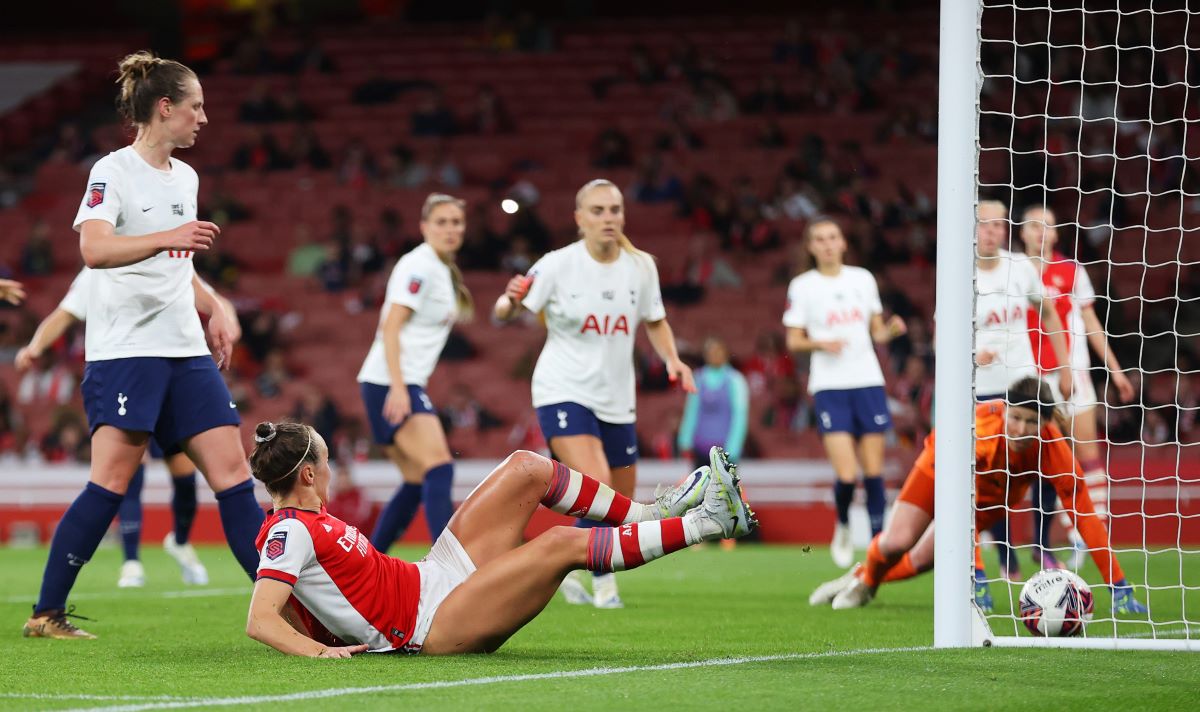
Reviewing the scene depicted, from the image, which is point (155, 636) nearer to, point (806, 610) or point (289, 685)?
point (289, 685)

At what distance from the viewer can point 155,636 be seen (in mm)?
6133

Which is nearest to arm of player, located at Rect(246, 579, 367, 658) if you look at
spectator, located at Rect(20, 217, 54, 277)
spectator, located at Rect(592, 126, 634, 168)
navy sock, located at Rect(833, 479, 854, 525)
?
navy sock, located at Rect(833, 479, 854, 525)

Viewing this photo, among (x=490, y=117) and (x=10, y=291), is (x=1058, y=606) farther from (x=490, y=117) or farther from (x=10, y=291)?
(x=490, y=117)

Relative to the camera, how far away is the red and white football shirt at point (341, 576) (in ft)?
15.4

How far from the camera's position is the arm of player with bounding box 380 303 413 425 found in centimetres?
823

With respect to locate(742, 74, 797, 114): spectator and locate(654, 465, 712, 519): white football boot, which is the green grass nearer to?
locate(654, 465, 712, 519): white football boot

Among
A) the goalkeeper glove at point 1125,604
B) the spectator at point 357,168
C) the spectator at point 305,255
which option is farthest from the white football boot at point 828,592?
the spectator at point 357,168

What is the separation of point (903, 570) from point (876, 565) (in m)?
0.13

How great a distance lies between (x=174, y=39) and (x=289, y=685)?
23.4 metres

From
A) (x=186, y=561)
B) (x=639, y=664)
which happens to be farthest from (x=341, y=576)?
(x=186, y=561)

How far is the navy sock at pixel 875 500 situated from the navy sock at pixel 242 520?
495 cm

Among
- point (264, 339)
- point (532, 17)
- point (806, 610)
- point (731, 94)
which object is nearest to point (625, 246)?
point (806, 610)

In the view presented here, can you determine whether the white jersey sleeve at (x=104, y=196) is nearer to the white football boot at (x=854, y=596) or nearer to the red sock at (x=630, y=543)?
the red sock at (x=630, y=543)

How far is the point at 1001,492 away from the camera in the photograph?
7254mm
